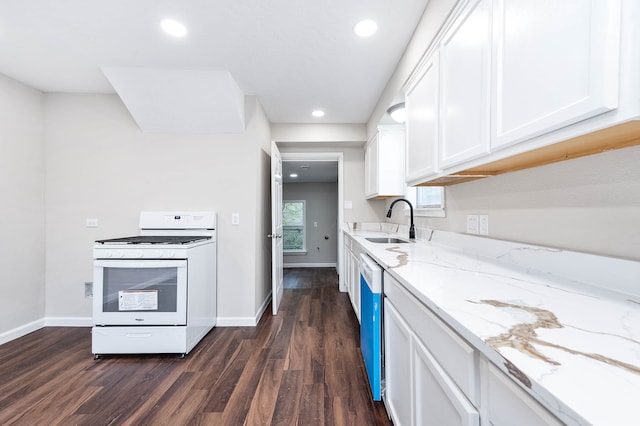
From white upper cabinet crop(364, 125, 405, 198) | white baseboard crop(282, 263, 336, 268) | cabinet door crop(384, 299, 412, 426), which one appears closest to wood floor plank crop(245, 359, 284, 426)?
cabinet door crop(384, 299, 412, 426)

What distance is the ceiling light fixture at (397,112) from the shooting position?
2402 millimetres

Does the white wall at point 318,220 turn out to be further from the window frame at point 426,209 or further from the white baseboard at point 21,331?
the white baseboard at point 21,331

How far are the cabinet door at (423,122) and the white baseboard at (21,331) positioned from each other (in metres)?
3.72

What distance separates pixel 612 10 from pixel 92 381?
3.00 metres

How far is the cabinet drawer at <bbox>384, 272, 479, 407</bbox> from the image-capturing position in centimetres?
64

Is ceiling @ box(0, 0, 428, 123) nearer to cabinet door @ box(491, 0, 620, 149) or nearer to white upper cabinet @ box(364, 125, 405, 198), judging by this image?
white upper cabinet @ box(364, 125, 405, 198)

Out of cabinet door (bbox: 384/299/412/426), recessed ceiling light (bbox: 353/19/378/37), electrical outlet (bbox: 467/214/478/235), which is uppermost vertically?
recessed ceiling light (bbox: 353/19/378/37)

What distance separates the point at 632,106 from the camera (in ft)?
1.75

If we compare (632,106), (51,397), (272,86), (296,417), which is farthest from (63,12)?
(296,417)

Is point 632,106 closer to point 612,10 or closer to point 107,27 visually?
point 612,10

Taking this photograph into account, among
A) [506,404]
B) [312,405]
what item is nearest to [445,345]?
[506,404]

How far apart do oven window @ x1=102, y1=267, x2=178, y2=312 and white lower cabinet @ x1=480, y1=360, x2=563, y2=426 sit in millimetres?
2219

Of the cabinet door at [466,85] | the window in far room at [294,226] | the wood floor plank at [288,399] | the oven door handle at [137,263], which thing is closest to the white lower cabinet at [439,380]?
the wood floor plank at [288,399]

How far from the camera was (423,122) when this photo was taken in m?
1.61
